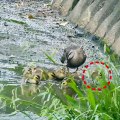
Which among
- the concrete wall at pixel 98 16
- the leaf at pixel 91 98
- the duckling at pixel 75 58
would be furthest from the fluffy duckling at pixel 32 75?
the leaf at pixel 91 98

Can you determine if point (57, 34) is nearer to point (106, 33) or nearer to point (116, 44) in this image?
point (106, 33)

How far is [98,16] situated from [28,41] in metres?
2.68

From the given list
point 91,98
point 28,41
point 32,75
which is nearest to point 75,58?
point 32,75

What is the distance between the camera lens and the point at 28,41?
12.1 metres

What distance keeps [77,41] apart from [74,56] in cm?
349

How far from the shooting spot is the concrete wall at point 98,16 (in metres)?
12.3

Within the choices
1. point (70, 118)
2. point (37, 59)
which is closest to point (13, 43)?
point (37, 59)

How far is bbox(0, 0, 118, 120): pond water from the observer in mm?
7820

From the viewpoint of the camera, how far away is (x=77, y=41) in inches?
Result: 500

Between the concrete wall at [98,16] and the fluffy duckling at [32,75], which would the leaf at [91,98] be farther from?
the concrete wall at [98,16]

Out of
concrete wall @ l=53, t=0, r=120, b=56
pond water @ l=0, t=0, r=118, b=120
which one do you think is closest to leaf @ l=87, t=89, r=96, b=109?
pond water @ l=0, t=0, r=118, b=120

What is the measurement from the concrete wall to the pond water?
0.96ft

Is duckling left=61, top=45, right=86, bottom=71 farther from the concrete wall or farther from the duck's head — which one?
the concrete wall

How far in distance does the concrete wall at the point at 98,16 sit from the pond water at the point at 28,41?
29 centimetres
